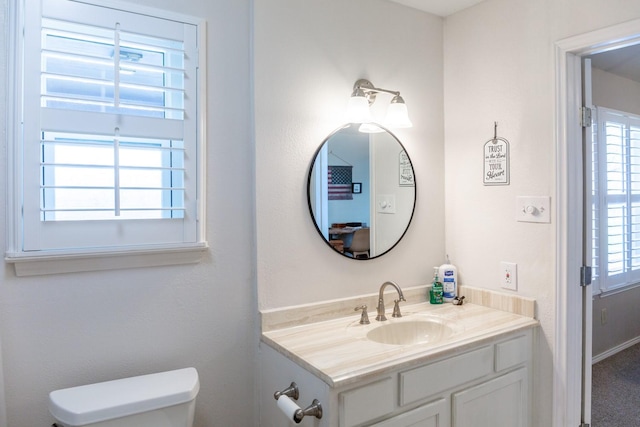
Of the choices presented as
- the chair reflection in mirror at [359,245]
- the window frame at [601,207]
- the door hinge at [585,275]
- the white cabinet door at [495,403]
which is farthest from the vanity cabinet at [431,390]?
the window frame at [601,207]

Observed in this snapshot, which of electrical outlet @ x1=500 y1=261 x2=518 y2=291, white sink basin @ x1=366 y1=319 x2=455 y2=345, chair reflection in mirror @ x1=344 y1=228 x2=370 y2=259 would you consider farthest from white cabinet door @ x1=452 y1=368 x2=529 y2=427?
chair reflection in mirror @ x1=344 y1=228 x2=370 y2=259

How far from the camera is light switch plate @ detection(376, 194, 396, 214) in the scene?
2.23m

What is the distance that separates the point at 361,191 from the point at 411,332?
73cm

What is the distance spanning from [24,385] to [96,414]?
354 mm

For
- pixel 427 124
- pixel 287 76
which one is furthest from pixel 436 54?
pixel 287 76

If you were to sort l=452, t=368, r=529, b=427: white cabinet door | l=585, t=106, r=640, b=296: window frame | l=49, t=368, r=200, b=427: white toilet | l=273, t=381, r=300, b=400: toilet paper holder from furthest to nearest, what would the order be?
l=585, t=106, r=640, b=296: window frame → l=452, t=368, r=529, b=427: white cabinet door → l=273, t=381, r=300, b=400: toilet paper holder → l=49, t=368, r=200, b=427: white toilet

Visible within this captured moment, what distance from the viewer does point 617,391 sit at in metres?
2.98

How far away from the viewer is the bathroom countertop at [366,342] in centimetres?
150

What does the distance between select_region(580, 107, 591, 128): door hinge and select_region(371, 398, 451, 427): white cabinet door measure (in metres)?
1.39

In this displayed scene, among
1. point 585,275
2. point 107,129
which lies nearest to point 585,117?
point 585,275

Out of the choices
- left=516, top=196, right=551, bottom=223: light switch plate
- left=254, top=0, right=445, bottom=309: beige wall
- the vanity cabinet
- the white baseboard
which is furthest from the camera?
the white baseboard

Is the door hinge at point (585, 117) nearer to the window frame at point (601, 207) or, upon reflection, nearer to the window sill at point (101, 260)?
the window frame at point (601, 207)

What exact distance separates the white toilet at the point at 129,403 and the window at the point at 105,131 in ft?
1.59

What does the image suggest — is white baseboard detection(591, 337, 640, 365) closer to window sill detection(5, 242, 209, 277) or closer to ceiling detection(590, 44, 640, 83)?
ceiling detection(590, 44, 640, 83)
